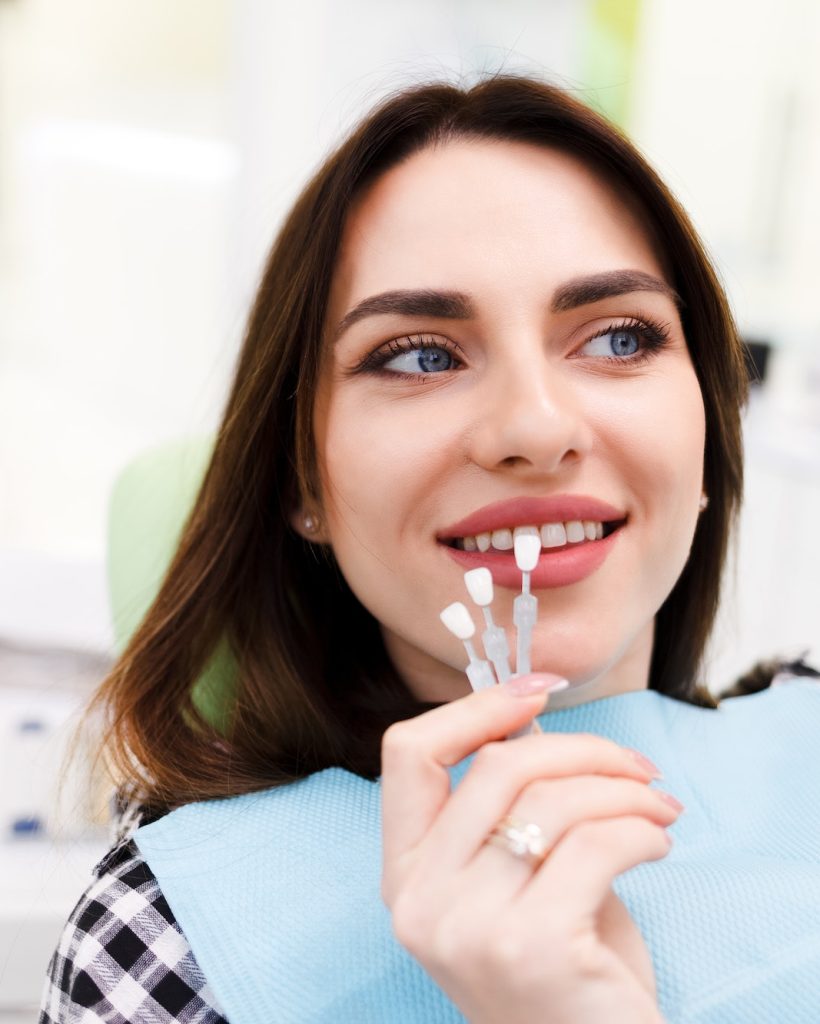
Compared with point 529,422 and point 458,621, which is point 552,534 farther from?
point 458,621

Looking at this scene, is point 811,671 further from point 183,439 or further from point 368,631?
point 183,439

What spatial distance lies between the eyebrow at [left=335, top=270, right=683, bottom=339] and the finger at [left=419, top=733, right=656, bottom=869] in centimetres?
36

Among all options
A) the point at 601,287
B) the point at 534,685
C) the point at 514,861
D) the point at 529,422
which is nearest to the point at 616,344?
the point at 601,287

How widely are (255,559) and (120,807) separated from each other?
0.27m

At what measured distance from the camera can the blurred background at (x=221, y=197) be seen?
7.04 feet

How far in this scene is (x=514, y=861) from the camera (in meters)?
0.50

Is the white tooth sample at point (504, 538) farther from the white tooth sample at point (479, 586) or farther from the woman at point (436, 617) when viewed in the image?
the white tooth sample at point (479, 586)

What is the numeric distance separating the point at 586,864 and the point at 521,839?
37 millimetres

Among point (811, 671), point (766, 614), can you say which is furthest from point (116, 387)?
point (811, 671)

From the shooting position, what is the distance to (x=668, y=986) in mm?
658

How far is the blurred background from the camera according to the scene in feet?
7.04

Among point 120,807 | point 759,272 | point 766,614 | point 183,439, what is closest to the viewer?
point 120,807

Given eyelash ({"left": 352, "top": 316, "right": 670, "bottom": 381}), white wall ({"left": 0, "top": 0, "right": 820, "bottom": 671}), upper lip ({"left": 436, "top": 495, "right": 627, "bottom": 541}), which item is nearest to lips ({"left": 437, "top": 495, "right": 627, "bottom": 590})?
upper lip ({"left": 436, "top": 495, "right": 627, "bottom": 541})

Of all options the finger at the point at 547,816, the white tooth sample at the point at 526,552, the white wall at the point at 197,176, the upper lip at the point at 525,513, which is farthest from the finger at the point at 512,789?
the white wall at the point at 197,176
